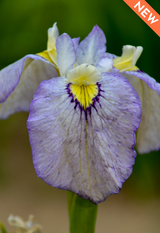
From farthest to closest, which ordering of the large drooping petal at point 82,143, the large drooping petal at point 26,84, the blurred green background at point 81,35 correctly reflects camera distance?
the blurred green background at point 81,35, the large drooping petal at point 26,84, the large drooping petal at point 82,143

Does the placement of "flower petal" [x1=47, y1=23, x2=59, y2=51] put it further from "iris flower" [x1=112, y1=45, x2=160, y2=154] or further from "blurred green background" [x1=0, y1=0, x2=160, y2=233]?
"blurred green background" [x1=0, y1=0, x2=160, y2=233]

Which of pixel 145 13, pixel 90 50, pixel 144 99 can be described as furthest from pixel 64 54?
pixel 145 13

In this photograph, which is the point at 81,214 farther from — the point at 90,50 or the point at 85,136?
the point at 90,50

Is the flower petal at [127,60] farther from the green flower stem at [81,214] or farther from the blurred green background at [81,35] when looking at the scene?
the blurred green background at [81,35]

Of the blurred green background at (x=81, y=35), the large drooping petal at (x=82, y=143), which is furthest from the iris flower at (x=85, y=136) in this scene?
the blurred green background at (x=81, y=35)

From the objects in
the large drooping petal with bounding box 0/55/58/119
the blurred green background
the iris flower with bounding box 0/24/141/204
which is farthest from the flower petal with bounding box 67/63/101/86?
the blurred green background

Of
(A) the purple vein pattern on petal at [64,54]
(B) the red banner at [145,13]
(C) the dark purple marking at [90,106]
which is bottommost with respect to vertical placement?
(C) the dark purple marking at [90,106]

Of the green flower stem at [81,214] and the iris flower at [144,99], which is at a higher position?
the iris flower at [144,99]

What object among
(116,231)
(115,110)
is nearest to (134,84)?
(115,110)
